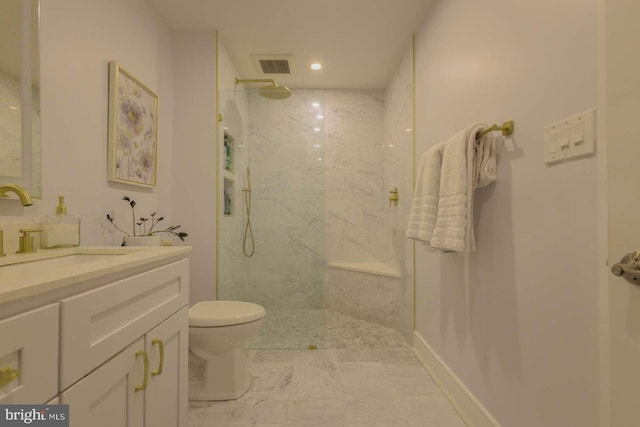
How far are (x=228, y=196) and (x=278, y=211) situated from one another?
1.51 ft

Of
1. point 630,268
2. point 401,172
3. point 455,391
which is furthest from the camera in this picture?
point 401,172

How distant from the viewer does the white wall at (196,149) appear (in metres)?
2.31

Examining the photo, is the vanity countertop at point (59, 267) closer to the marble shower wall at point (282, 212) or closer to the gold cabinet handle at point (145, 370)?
the gold cabinet handle at point (145, 370)

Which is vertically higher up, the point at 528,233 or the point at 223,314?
the point at 528,233

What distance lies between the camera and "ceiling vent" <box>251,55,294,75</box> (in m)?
2.65

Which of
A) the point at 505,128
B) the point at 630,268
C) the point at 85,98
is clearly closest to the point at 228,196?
the point at 85,98

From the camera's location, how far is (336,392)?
174 centimetres

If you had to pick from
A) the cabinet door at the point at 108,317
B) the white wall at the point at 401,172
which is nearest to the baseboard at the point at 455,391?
the white wall at the point at 401,172

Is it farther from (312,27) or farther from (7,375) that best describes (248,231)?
(7,375)

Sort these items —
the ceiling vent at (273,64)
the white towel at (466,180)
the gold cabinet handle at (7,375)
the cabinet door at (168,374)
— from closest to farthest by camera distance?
the gold cabinet handle at (7,375) → the cabinet door at (168,374) → the white towel at (466,180) → the ceiling vent at (273,64)

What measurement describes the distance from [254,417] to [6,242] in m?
1.29

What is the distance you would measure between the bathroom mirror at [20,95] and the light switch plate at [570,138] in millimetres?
1851

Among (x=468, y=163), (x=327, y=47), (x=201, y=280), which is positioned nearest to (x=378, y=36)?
(x=327, y=47)

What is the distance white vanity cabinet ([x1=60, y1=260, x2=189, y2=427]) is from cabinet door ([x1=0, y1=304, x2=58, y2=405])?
3 cm
